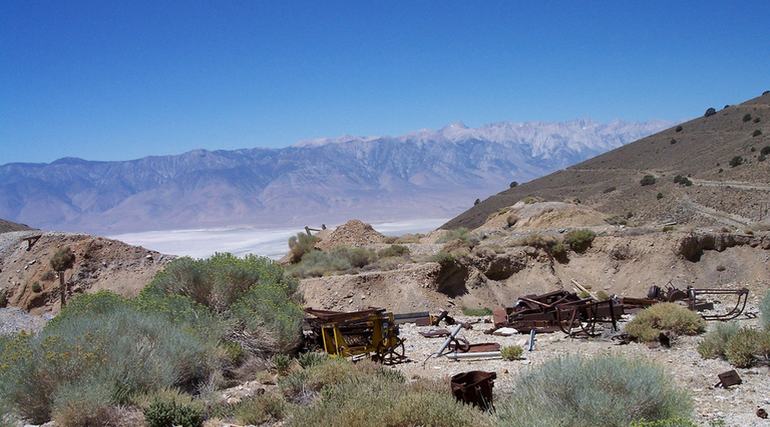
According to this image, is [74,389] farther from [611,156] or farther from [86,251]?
[611,156]

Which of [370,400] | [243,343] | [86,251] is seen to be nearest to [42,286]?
[86,251]

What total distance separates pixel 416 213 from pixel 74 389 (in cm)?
16698

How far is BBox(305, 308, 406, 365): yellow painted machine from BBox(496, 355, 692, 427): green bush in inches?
199

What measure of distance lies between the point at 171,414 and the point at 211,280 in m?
5.67

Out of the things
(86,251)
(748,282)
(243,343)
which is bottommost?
(748,282)

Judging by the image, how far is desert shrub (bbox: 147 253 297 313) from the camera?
44.9 ft

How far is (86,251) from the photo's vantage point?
2606 cm

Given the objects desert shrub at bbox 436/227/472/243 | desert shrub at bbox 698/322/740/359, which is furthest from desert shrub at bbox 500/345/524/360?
desert shrub at bbox 436/227/472/243

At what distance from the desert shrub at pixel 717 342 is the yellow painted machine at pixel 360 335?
5395 millimetres

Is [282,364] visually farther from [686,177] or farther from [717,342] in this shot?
[686,177]

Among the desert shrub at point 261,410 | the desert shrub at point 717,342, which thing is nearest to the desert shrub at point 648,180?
the desert shrub at point 717,342

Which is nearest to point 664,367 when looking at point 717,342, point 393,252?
point 717,342

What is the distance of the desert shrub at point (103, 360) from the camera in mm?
8891

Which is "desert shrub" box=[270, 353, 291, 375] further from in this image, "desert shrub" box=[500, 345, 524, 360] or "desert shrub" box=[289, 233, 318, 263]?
"desert shrub" box=[289, 233, 318, 263]
